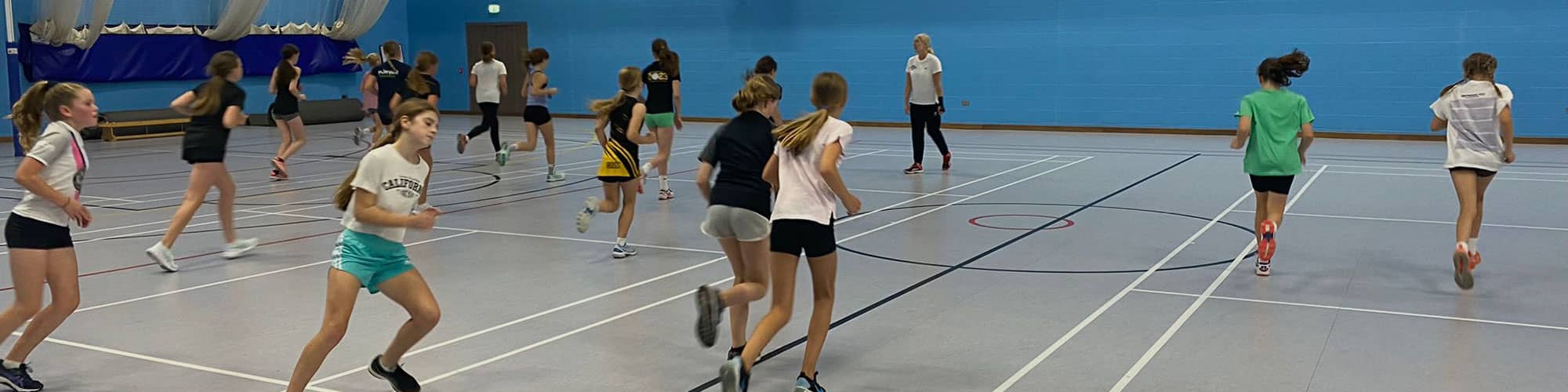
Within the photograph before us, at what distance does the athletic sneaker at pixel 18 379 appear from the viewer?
500 cm

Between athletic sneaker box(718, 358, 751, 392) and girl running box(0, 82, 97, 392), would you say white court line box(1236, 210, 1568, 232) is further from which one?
girl running box(0, 82, 97, 392)

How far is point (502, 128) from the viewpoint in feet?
73.9

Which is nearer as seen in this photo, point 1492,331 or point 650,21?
point 1492,331

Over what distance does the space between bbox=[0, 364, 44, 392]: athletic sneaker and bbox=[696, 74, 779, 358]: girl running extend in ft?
8.88

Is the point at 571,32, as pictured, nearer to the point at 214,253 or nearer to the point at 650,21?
the point at 650,21

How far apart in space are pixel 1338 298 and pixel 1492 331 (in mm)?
900

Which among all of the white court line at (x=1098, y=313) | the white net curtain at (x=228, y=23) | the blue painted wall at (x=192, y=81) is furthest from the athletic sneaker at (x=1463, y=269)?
the white net curtain at (x=228, y=23)

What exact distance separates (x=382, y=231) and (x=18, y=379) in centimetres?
185

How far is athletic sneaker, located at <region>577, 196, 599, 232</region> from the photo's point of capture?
8.08 metres

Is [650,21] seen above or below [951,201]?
above

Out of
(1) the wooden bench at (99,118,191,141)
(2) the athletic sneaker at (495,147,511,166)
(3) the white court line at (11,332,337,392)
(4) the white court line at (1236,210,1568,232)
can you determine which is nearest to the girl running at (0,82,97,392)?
(3) the white court line at (11,332,337,392)

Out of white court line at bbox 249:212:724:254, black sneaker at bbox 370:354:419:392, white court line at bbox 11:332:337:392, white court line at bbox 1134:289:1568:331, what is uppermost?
black sneaker at bbox 370:354:419:392

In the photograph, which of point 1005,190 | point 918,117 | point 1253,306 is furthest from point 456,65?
point 1253,306

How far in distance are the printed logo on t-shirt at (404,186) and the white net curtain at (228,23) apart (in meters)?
18.1
